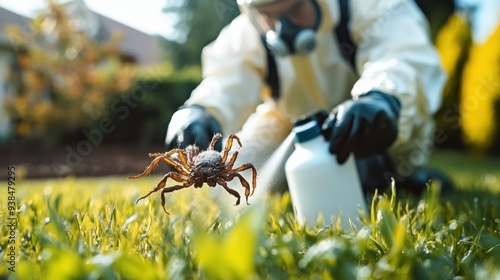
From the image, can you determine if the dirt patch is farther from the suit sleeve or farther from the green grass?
the green grass

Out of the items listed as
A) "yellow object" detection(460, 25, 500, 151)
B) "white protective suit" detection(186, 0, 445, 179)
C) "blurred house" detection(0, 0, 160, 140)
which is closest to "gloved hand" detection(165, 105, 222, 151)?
"white protective suit" detection(186, 0, 445, 179)

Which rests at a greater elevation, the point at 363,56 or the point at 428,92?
the point at 363,56

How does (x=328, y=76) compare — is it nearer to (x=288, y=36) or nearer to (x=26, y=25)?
(x=288, y=36)

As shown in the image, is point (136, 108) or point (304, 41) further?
point (136, 108)

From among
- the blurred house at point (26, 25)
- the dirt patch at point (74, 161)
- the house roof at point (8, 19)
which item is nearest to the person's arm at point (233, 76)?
the dirt patch at point (74, 161)

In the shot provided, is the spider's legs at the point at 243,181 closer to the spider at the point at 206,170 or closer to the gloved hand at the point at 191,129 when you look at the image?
the spider at the point at 206,170

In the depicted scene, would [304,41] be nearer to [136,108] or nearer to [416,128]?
[416,128]

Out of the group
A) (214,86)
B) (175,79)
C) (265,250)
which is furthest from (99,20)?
(265,250)
